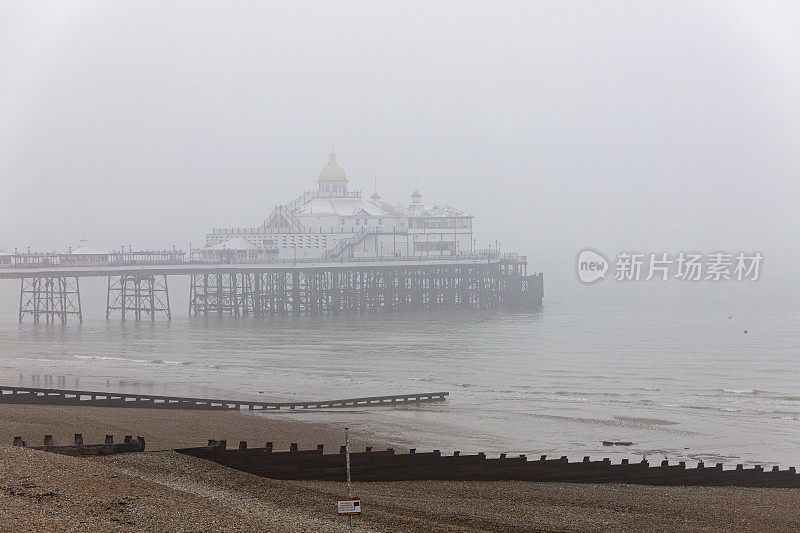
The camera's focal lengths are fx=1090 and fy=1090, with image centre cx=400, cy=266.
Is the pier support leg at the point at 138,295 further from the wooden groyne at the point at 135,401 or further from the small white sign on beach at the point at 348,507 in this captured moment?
the small white sign on beach at the point at 348,507

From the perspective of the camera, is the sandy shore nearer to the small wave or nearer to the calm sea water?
the calm sea water

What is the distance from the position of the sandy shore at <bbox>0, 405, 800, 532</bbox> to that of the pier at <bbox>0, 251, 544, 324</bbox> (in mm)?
44123

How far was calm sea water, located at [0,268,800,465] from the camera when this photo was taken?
77.8 feet

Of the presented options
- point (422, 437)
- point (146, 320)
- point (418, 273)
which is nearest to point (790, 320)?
point (418, 273)

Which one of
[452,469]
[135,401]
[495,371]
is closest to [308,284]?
[495,371]

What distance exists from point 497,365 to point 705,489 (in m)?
22.1

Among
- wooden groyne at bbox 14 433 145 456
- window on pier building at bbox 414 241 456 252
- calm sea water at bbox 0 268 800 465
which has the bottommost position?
calm sea water at bbox 0 268 800 465

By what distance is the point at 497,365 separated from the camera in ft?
128

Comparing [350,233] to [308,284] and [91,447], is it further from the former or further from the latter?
[91,447]

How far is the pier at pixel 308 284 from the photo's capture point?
6125 centimetres

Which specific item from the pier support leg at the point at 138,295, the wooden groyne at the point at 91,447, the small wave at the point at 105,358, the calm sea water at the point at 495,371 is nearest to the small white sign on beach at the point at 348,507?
the wooden groyne at the point at 91,447

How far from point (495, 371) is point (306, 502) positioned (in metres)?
23.8

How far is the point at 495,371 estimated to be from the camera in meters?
37.0

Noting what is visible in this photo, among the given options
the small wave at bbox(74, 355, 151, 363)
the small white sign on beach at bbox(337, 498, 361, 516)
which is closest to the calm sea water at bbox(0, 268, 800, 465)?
the small wave at bbox(74, 355, 151, 363)
